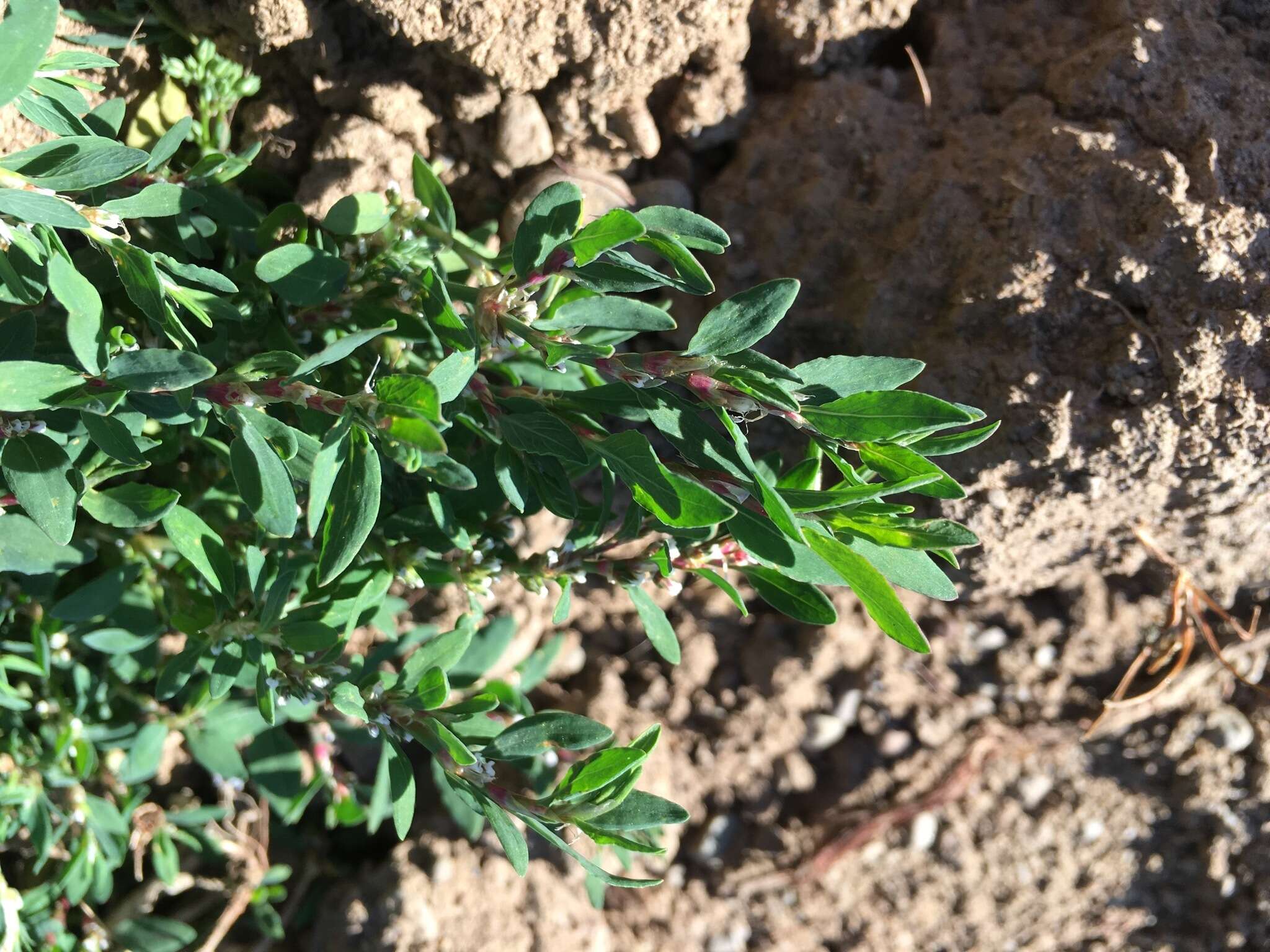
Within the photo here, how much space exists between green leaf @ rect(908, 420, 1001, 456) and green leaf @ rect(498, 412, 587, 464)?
27.3 inches

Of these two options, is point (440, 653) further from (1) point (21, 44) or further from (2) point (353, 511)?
(1) point (21, 44)

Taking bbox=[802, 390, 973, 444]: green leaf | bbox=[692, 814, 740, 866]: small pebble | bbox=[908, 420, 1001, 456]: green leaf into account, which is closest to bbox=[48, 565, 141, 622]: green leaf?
bbox=[802, 390, 973, 444]: green leaf

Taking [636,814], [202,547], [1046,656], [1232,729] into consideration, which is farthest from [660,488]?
[1232,729]

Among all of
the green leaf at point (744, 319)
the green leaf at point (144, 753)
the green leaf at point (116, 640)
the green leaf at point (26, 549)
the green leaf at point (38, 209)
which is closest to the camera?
the green leaf at point (38, 209)

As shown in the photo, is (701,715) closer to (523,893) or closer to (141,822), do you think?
(523,893)

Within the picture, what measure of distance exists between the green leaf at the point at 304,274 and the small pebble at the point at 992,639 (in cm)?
266

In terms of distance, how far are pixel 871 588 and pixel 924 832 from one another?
2203 mm

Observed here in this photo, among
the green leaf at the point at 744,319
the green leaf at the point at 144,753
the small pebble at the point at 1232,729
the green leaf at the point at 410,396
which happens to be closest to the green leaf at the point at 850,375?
the green leaf at the point at 744,319

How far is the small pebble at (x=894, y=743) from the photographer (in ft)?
12.3

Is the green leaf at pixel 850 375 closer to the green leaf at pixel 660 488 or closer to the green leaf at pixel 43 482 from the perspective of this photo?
the green leaf at pixel 660 488

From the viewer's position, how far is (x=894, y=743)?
12.3ft

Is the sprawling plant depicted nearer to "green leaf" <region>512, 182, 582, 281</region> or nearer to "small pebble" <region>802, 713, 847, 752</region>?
"green leaf" <region>512, 182, 582, 281</region>

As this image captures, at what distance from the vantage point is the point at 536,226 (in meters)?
2.07

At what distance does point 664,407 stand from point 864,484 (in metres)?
0.43
